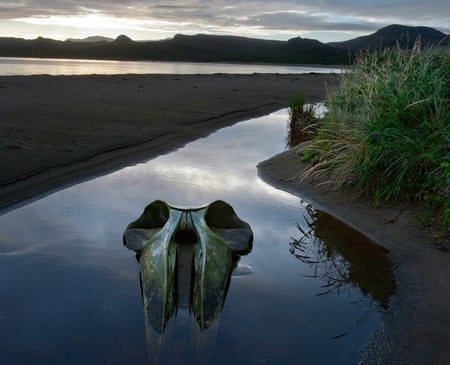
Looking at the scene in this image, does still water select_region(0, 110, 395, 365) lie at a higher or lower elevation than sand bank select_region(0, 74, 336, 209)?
higher

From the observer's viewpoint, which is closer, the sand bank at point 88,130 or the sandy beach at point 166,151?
the sandy beach at point 166,151

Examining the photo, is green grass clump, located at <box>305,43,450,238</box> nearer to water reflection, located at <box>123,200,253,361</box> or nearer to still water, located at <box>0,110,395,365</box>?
still water, located at <box>0,110,395,365</box>

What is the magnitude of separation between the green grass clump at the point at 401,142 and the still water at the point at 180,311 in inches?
32.6

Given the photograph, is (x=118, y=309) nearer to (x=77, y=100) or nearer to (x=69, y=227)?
(x=69, y=227)

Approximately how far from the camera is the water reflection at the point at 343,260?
14.0 feet

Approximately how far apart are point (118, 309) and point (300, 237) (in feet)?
8.05

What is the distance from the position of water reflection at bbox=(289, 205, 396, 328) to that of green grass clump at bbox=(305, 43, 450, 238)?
0.77 metres

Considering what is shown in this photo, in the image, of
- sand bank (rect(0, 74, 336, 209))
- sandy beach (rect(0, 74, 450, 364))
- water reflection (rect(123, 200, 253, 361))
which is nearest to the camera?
water reflection (rect(123, 200, 253, 361))

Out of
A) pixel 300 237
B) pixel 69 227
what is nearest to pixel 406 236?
pixel 300 237

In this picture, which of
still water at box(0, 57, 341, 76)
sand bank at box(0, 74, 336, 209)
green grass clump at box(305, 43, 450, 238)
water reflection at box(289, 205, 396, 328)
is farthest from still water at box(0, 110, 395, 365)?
still water at box(0, 57, 341, 76)

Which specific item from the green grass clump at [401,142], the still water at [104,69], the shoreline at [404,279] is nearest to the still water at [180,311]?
the shoreline at [404,279]

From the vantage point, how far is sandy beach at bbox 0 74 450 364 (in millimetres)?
3666

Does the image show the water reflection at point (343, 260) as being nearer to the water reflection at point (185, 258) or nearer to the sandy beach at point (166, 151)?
the sandy beach at point (166, 151)

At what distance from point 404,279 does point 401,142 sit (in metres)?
2.26
